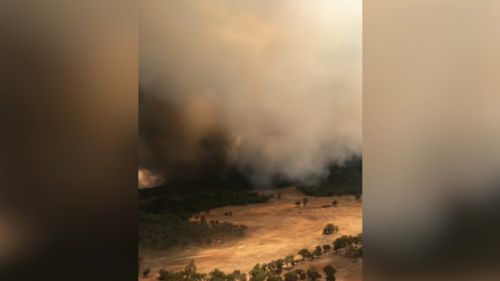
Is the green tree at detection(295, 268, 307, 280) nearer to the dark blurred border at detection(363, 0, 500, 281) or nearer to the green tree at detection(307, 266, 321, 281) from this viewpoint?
the green tree at detection(307, 266, 321, 281)

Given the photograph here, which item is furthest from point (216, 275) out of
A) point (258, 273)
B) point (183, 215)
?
point (183, 215)

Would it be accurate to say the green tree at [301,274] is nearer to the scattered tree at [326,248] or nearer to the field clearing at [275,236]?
the field clearing at [275,236]

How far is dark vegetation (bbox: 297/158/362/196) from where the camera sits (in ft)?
7.58

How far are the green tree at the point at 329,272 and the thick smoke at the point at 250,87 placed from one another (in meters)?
0.46

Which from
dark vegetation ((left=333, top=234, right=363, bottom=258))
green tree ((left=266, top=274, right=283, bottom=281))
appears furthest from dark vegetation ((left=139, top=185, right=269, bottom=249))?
dark vegetation ((left=333, top=234, right=363, bottom=258))

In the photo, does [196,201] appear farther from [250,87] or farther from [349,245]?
[349,245]

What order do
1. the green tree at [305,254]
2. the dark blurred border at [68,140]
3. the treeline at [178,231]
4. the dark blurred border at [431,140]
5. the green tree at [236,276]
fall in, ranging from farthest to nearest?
the dark blurred border at [431,140], the green tree at [305,254], the green tree at [236,276], the treeline at [178,231], the dark blurred border at [68,140]

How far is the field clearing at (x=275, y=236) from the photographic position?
213 cm

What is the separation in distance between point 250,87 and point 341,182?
26.7 inches

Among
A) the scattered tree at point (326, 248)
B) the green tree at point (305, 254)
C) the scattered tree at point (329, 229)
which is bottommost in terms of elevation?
the green tree at point (305, 254)

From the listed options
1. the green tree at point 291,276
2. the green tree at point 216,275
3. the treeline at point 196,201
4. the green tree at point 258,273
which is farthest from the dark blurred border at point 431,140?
the green tree at point 216,275

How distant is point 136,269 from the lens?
80.0 inches

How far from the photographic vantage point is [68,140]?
194 cm

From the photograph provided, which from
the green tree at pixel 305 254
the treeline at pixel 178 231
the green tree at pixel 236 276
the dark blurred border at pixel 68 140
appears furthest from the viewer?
the green tree at pixel 305 254
